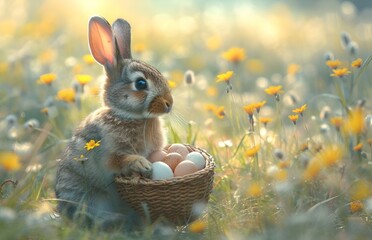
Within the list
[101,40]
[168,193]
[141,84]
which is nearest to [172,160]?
[168,193]

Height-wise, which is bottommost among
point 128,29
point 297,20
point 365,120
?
point 297,20

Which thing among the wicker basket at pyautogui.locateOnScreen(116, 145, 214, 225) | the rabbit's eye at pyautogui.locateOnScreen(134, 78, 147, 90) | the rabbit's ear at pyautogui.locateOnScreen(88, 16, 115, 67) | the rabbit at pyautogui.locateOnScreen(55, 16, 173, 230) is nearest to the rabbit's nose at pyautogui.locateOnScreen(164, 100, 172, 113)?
the rabbit at pyautogui.locateOnScreen(55, 16, 173, 230)

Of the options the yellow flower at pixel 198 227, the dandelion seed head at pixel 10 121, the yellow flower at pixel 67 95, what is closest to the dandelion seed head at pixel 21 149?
the dandelion seed head at pixel 10 121

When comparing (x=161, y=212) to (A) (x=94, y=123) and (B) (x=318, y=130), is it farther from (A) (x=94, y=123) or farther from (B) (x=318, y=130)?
(B) (x=318, y=130)

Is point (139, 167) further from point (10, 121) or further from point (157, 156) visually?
point (10, 121)

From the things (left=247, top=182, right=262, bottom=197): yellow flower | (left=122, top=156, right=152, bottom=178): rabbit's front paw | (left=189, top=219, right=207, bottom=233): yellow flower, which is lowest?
(left=189, top=219, right=207, bottom=233): yellow flower

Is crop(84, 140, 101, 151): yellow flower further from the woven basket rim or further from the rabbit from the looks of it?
the woven basket rim

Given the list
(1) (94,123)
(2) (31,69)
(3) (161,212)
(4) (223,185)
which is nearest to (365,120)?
(4) (223,185)

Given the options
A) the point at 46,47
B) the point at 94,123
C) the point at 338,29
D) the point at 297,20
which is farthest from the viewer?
the point at 297,20
